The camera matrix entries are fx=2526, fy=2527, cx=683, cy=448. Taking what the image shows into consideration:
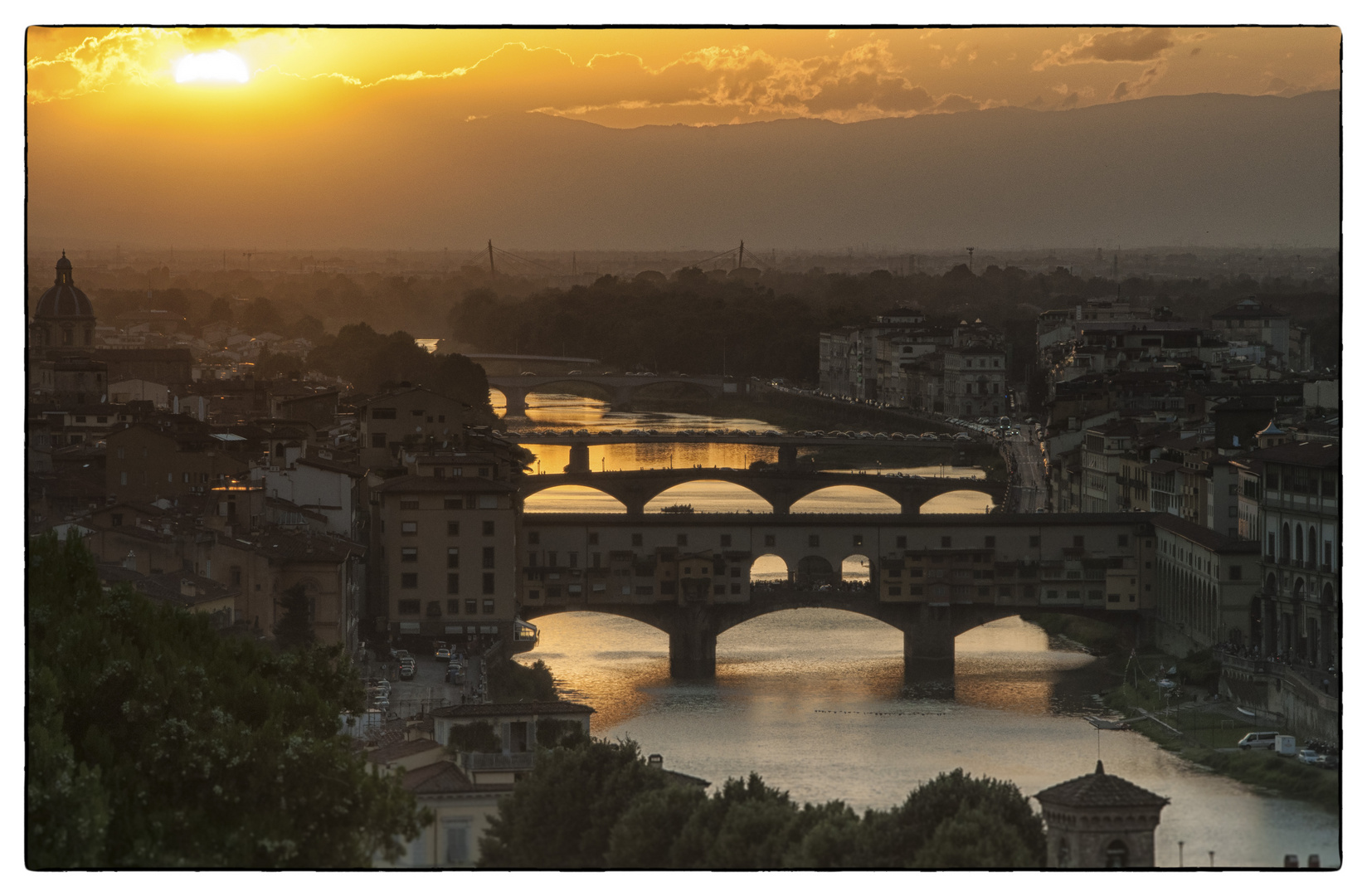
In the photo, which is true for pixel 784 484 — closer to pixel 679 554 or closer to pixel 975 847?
pixel 679 554

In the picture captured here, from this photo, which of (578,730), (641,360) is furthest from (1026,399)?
(578,730)

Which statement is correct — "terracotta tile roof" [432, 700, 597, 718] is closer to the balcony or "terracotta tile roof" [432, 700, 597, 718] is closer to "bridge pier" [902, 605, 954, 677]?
the balcony

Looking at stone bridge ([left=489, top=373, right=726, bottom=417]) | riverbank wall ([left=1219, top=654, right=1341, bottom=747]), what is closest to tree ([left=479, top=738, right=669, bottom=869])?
riverbank wall ([left=1219, top=654, right=1341, bottom=747])

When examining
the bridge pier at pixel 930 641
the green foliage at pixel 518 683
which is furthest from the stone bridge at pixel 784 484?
→ the green foliage at pixel 518 683

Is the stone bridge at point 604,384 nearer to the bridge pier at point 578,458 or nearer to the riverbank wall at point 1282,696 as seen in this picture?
the bridge pier at point 578,458

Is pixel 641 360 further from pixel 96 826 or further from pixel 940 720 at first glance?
pixel 96 826

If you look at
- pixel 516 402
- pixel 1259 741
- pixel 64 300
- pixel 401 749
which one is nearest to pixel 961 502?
pixel 516 402
